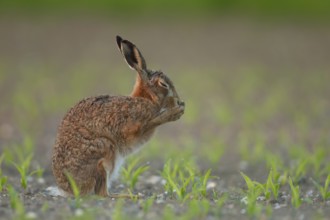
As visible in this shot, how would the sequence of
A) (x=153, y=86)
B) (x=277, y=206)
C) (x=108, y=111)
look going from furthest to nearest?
1. (x=153, y=86)
2. (x=108, y=111)
3. (x=277, y=206)

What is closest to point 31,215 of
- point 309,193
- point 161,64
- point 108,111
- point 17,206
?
point 17,206

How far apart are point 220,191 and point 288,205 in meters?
1.30

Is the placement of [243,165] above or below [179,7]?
below

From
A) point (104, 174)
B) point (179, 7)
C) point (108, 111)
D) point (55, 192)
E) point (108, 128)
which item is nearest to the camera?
point (104, 174)

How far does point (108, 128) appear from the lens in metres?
7.14

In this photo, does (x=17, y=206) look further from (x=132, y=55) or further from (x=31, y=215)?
(x=132, y=55)

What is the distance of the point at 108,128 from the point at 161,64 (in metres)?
11.9

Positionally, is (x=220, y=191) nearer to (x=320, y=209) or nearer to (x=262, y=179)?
(x=262, y=179)

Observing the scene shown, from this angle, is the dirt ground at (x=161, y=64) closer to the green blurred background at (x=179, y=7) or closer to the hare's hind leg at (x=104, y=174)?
the hare's hind leg at (x=104, y=174)

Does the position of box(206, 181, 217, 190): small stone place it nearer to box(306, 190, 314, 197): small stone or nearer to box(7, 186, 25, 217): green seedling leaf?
box(306, 190, 314, 197): small stone

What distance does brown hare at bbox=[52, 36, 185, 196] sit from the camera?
6.94m

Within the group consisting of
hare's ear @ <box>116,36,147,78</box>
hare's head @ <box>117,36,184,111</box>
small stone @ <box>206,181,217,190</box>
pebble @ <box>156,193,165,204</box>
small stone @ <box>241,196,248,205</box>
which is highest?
hare's ear @ <box>116,36,147,78</box>

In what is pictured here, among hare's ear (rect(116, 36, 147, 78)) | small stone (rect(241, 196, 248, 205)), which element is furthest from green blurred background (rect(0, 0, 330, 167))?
small stone (rect(241, 196, 248, 205))

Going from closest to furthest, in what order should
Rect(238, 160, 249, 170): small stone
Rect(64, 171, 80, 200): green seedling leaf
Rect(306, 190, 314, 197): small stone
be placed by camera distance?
Rect(64, 171, 80, 200): green seedling leaf < Rect(306, 190, 314, 197): small stone < Rect(238, 160, 249, 170): small stone
